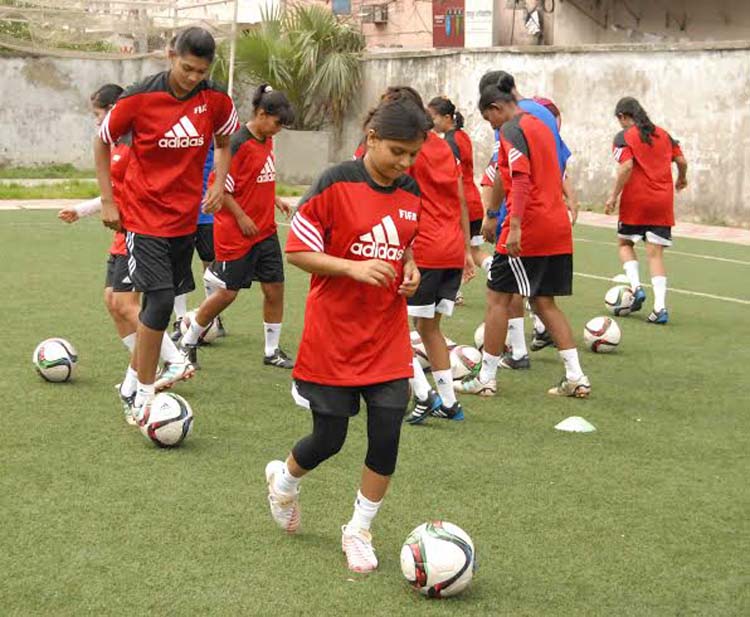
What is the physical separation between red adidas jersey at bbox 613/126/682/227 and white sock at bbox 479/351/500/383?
4072 millimetres

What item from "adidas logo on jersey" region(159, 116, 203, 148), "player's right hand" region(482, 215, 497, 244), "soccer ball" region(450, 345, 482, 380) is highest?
"adidas logo on jersey" region(159, 116, 203, 148)

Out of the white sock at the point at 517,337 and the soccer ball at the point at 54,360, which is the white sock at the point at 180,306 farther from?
the white sock at the point at 517,337

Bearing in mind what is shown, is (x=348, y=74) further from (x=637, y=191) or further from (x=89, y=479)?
(x=89, y=479)

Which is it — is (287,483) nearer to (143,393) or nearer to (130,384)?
(143,393)

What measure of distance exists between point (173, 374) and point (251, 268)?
1.47 meters

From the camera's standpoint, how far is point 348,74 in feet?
88.2

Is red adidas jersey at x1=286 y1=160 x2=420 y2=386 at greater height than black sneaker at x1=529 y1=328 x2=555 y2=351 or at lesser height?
greater

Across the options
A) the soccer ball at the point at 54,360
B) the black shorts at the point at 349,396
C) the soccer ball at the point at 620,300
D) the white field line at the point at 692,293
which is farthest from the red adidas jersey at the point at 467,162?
the black shorts at the point at 349,396

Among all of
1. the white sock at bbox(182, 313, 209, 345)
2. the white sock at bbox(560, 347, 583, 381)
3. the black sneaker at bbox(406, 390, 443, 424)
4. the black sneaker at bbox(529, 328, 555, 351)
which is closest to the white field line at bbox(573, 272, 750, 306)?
the black sneaker at bbox(529, 328, 555, 351)

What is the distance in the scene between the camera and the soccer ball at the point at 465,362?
8.44 meters

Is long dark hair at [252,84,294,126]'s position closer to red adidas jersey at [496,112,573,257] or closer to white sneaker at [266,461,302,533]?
red adidas jersey at [496,112,573,257]

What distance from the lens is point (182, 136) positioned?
6891 mm

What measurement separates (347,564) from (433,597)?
17.5 inches

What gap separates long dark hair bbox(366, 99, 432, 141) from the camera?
4.77m
